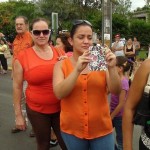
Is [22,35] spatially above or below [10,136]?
above

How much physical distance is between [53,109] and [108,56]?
124cm

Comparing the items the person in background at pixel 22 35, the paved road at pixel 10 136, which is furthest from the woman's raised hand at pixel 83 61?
the paved road at pixel 10 136

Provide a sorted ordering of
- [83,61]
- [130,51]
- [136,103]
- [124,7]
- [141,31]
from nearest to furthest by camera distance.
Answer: [136,103] < [83,61] < [130,51] < [141,31] < [124,7]

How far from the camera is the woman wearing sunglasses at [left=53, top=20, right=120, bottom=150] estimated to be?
2.63 meters

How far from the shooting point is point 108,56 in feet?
8.05

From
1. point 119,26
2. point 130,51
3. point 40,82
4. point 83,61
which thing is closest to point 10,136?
point 40,82

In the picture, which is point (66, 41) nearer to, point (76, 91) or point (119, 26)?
point (76, 91)

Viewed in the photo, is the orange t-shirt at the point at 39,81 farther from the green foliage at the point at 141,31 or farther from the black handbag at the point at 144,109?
the green foliage at the point at 141,31

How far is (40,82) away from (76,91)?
87 cm

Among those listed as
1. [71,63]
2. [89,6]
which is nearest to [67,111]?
[71,63]

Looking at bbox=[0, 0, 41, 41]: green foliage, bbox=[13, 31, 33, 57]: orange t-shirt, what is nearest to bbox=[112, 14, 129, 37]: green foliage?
bbox=[0, 0, 41, 41]: green foliage

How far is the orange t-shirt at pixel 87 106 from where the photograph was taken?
2.65 meters

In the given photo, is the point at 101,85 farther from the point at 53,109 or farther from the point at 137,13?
the point at 137,13

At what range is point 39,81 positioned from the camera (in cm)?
343
